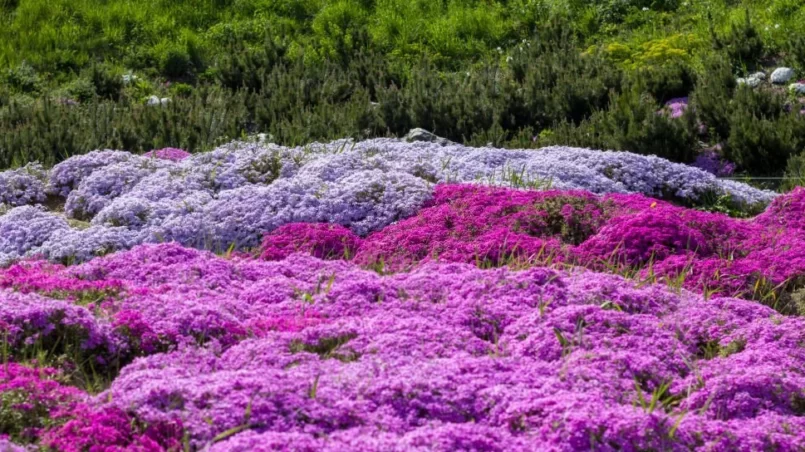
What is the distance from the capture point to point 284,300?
6.74 metres

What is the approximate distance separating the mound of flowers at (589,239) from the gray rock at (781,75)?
21.3ft

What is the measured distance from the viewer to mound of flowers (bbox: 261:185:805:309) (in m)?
7.77

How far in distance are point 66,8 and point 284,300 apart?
49.2 feet

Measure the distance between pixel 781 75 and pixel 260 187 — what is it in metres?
9.08

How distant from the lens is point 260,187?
32.1 ft

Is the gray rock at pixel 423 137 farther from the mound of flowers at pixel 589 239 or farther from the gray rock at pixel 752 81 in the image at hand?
the gray rock at pixel 752 81

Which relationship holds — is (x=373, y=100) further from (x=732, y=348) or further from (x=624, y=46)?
(x=732, y=348)

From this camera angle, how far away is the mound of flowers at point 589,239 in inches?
306

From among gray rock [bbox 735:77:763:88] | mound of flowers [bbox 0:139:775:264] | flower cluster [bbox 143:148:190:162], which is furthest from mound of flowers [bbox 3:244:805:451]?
gray rock [bbox 735:77:763:88]

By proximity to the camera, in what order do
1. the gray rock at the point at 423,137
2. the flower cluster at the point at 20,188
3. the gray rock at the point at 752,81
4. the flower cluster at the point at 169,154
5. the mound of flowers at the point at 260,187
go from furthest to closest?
the gray rock at the point at 752,81, the gray rock at the point at 423,137, the flower cluster at the point at 169,154, the flower cluster at the point at 20,188, the mound of flowers at the point at 260,187

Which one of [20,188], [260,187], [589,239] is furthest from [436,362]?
[20,188]

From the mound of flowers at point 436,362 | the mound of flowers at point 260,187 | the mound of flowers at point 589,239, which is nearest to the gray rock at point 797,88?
the mound of flowers at point 260,187

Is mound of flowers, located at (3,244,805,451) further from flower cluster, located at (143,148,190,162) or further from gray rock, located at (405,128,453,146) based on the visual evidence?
gray rock, located at (405,128,453,146)

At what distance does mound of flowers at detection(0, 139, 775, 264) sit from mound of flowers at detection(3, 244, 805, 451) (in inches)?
61.1
